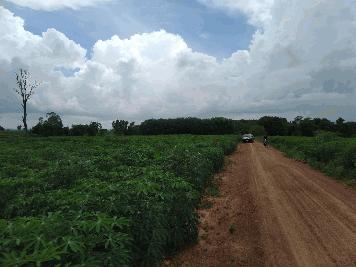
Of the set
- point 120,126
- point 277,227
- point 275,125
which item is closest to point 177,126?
point 120,126

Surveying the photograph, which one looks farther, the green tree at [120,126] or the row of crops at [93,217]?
the green tree at [120,126]

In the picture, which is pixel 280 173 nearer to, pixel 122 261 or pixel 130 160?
pixel 130 160

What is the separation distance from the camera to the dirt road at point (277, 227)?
28.1 feet

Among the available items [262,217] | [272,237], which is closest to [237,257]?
[272,237]

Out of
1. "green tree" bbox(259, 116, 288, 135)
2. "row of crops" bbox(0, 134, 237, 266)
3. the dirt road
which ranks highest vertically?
"green tree" bbox(259, 116, 288, 135)

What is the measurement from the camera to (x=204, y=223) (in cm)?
1155

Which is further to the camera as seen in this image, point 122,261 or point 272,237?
point 272,237

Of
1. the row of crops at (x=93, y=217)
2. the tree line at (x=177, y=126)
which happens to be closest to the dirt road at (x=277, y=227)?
Answer: the row of crops at (x=93, y=217)

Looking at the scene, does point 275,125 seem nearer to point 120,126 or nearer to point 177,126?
point 177,126

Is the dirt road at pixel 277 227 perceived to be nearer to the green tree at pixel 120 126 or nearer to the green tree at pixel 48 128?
the green tree at pixel 48 128

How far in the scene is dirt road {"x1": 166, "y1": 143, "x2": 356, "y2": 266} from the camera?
857 centimetres

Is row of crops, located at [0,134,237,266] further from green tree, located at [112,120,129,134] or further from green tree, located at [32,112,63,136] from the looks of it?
green tree, located at [112,120,129,134]

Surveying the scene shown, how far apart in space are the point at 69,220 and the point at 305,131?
110 m

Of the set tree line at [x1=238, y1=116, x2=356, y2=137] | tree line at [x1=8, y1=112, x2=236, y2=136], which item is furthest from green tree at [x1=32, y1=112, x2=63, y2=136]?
tree line at [x1=238, y1=116, x2=356, y2=137]
